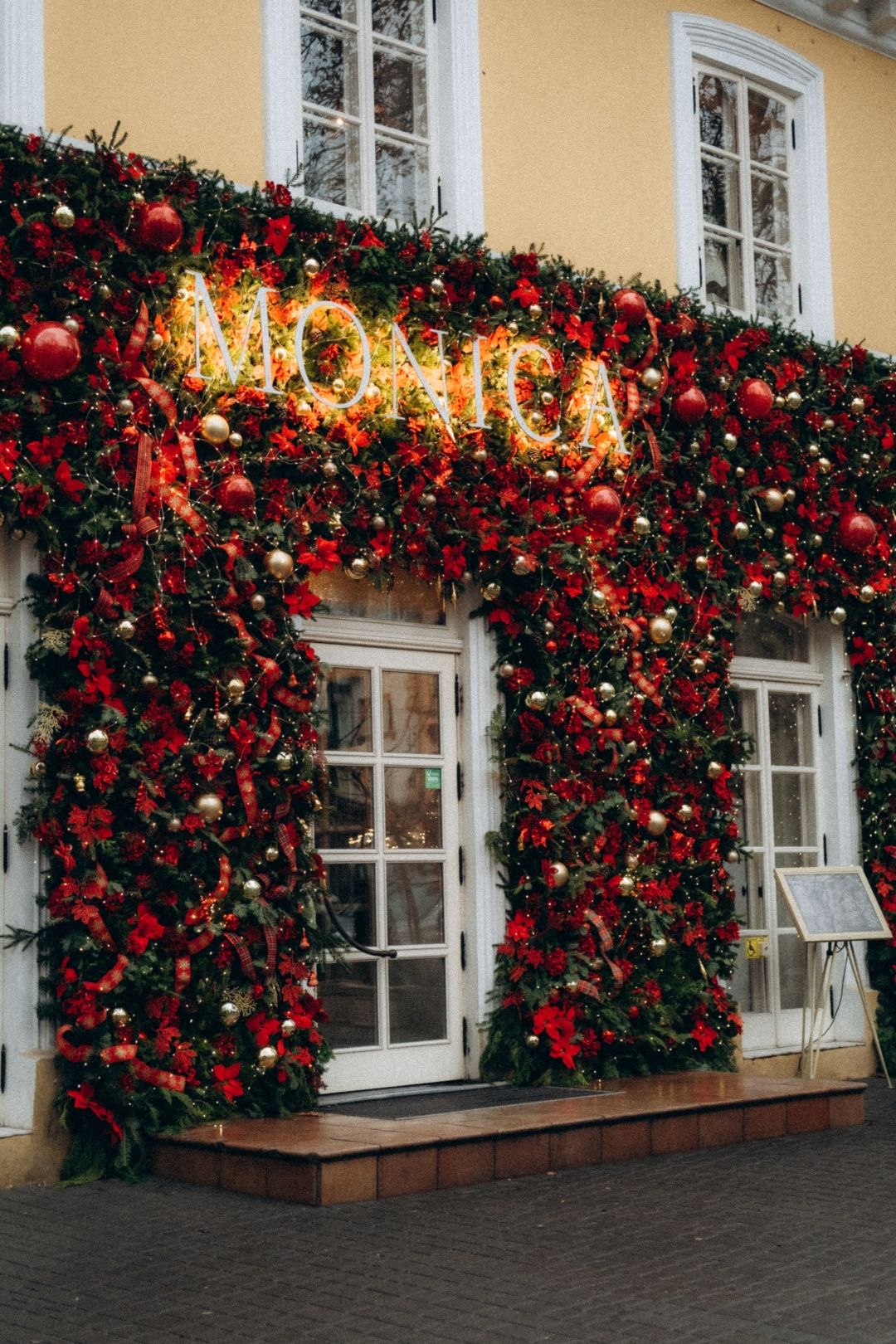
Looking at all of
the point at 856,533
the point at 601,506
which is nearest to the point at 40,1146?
the point at 601,506

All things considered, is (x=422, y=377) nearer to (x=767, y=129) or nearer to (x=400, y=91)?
(x=400, y=91)

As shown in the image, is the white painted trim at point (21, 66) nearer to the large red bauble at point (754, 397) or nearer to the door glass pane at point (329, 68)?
the door glass pane at point (329, 68)

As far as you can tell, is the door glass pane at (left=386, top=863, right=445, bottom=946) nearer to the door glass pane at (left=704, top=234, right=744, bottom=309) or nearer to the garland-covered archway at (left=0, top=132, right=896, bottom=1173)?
the garland-covered archway at (left=0, top=132, right=896, bottom=1173)

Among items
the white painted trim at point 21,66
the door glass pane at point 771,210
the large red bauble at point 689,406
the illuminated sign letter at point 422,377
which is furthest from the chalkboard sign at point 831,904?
the white painted trim at point 21,66

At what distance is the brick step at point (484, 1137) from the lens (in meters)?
6.20

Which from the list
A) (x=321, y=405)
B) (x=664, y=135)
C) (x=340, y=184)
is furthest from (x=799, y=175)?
(x=321, y=405)

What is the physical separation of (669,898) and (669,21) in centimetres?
487

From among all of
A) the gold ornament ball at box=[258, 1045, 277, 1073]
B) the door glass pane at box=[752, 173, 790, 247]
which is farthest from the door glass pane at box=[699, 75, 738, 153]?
the gold ornament ball at box=[258, 1045, 277, 1073]

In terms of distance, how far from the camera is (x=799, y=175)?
34.4 ft

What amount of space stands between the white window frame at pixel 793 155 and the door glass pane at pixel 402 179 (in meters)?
1.72

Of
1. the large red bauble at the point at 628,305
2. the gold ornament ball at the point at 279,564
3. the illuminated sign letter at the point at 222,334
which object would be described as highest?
the large red bauble at the point at 628,305

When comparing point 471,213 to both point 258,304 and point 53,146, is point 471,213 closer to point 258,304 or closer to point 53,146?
point 258,304

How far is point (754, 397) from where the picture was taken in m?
9.52

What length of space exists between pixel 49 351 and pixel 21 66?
1.28m
